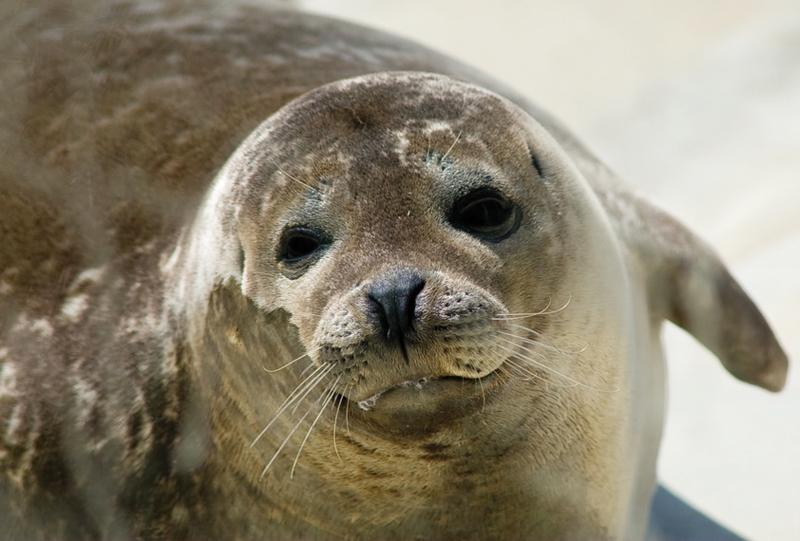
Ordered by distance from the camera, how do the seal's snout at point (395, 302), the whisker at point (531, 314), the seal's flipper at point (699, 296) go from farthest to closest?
the seal's flipper at point (699, 296), the whisker at point (531, 314), the seal's snout at point (395, 302)

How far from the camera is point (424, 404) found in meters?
1.57

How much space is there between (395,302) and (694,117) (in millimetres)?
3098

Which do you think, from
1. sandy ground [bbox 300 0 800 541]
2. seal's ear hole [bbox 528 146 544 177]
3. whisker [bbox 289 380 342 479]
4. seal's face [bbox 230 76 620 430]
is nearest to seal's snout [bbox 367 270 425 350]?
seal's face [bbox 230 76 620 430]

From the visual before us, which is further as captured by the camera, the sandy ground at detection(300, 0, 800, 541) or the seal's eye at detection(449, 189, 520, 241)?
the sandy ground at detection(300, 0, 800, 541)

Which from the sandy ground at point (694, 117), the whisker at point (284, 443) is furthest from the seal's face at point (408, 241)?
the sandy ground at point (694, 117)

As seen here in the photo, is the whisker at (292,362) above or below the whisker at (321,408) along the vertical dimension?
above

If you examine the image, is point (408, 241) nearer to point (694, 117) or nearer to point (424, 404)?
point (424, 404)

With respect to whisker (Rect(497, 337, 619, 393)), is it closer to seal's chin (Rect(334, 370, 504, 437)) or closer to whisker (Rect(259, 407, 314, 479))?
seal's chin (Rect(334, 370, 504, 437))

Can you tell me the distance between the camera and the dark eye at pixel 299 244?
5.52ft

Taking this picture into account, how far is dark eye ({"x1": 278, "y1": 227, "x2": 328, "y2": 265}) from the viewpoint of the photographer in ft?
5.52

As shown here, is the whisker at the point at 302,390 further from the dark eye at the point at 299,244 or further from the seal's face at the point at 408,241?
the dark eye at the point at 299,244

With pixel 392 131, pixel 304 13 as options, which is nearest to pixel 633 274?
pixel 392 131

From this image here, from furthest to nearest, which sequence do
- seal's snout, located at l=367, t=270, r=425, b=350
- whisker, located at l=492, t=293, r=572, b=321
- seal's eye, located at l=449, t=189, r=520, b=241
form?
seal's eye, located at l=449, t=189, r=520, b=241 < whisker, located at l=492, t=293, r=572, b=321 < seal's snout, located at l=367, t=270, r=425, b=350

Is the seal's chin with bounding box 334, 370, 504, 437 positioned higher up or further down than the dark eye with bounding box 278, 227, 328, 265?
further down
